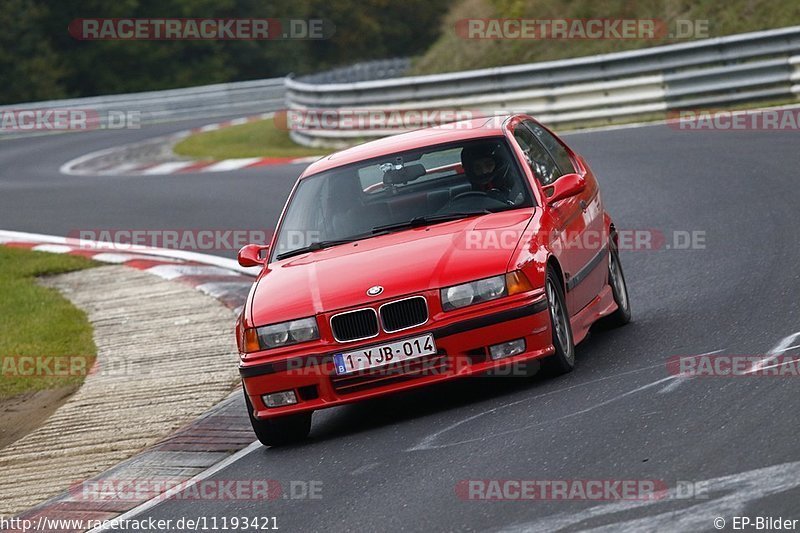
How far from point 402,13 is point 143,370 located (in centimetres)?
6046

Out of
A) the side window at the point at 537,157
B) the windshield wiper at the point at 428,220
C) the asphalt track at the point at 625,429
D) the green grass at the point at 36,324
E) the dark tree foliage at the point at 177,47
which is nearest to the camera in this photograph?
the asphalt track at the point at 625,429

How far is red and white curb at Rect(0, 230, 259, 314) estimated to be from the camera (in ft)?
41.0

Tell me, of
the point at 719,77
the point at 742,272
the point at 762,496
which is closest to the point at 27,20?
the point at 719,77

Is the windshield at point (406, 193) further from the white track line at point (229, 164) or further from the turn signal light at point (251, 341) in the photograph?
the white track line at point (229, 164)

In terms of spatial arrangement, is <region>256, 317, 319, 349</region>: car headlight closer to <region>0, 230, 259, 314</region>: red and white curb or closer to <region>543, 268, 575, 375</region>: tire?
<region>543, 268, 575, 375</region>: tire

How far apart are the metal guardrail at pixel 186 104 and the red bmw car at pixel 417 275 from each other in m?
31.8

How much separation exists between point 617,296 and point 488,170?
1295mm

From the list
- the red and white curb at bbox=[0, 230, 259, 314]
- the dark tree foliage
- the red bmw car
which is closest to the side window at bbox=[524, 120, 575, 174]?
the red bmw car

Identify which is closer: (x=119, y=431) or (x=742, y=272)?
(x=119, y=431)

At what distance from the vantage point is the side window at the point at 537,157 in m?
8.65

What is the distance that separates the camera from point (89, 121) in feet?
131

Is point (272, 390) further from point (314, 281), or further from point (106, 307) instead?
point (106, 307)

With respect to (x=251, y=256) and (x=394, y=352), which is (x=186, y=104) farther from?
(x=394, y=352)

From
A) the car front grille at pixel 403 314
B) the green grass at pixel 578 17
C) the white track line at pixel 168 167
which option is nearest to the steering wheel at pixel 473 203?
the car front grille at pixel 403 314
